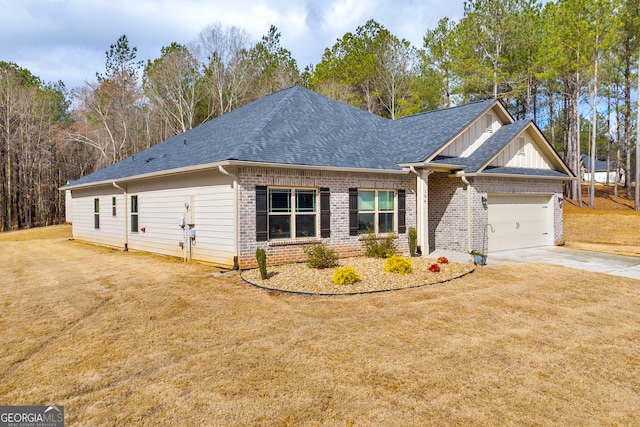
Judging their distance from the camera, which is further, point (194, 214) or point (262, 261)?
point (194, 214)

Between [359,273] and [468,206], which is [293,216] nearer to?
[359,273]

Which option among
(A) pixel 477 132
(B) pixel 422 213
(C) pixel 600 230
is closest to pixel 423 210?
(B) pixel 422 213

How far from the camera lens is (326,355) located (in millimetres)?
4895

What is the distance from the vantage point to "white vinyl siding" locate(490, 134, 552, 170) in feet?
48.4

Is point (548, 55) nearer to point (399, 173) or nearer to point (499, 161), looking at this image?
point (499, 161)

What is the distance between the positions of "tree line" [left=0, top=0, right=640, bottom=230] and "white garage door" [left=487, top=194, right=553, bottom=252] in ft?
47.1

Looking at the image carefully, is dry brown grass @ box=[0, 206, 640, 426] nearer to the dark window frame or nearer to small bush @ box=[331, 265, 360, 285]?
small bush @ box=[331, 265, 360, 285]

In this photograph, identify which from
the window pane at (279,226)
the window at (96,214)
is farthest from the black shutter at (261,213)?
the window at (96,214)

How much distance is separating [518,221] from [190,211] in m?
12.8

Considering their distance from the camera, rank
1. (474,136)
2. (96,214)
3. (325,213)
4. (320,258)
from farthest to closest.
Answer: (96,214)
(474,136)
(325,213)
(320,258)

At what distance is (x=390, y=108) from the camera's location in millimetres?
33969

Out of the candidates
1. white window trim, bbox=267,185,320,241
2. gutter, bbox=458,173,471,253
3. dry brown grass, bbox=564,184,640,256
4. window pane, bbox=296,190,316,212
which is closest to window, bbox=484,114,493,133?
gutter, bbox=458,173,471,253

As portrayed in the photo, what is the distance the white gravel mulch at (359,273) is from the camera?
8539 mm

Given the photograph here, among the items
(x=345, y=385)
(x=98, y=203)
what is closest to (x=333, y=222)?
(x=345, y=385)
